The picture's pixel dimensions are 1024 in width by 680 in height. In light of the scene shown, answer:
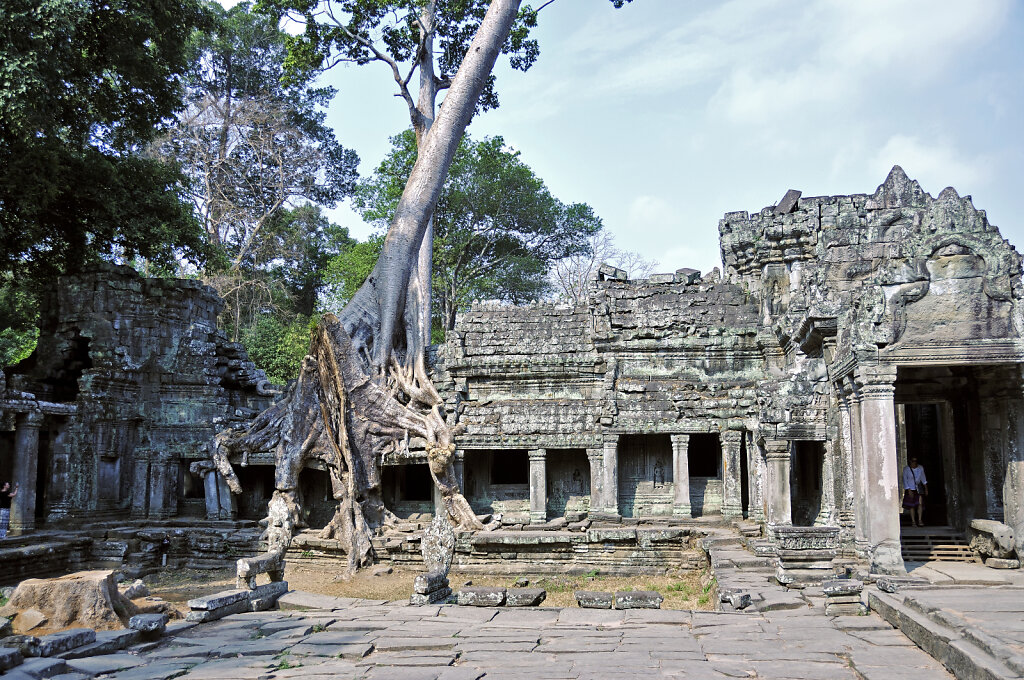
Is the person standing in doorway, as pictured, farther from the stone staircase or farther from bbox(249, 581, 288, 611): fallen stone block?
the stone staircase

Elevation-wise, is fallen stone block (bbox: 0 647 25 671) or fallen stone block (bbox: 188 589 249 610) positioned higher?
fallen stone block (bbox: 0 647 25 671)

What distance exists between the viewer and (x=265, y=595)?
9.32 metres

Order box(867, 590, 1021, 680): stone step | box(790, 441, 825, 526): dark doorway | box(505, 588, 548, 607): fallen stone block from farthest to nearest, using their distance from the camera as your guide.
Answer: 1. box(790, 441, 825, 526): dark doorway
2. box(505, 588, 548, 607): fallen stone block
3. box(867, 590, 1021, 680): stone step

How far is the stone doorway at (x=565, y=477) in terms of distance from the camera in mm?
18438

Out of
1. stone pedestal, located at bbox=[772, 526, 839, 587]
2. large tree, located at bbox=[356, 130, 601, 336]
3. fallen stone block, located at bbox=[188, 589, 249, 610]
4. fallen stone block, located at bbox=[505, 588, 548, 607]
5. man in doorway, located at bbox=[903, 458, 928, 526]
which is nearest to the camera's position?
fallen stone block, located at bbox=[188, 589, 249, 610]

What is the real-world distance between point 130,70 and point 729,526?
16204 mm

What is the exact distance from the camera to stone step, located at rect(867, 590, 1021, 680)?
508 cm

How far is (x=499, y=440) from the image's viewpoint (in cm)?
1725

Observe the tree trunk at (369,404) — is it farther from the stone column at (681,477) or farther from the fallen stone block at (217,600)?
the fallen stone block at (217,600)

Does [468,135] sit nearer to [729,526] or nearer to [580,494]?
[580,494]

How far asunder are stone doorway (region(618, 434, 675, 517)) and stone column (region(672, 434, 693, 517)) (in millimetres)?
868

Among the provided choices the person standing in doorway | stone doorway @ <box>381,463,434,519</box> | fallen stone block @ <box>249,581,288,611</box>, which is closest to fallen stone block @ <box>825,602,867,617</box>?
fallen stone block @ <box>249,581,288,611</box>

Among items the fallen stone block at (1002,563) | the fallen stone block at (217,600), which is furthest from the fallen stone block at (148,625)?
the fallen stone block at (1002,563)

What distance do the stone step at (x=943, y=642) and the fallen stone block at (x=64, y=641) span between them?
6.87 metres
